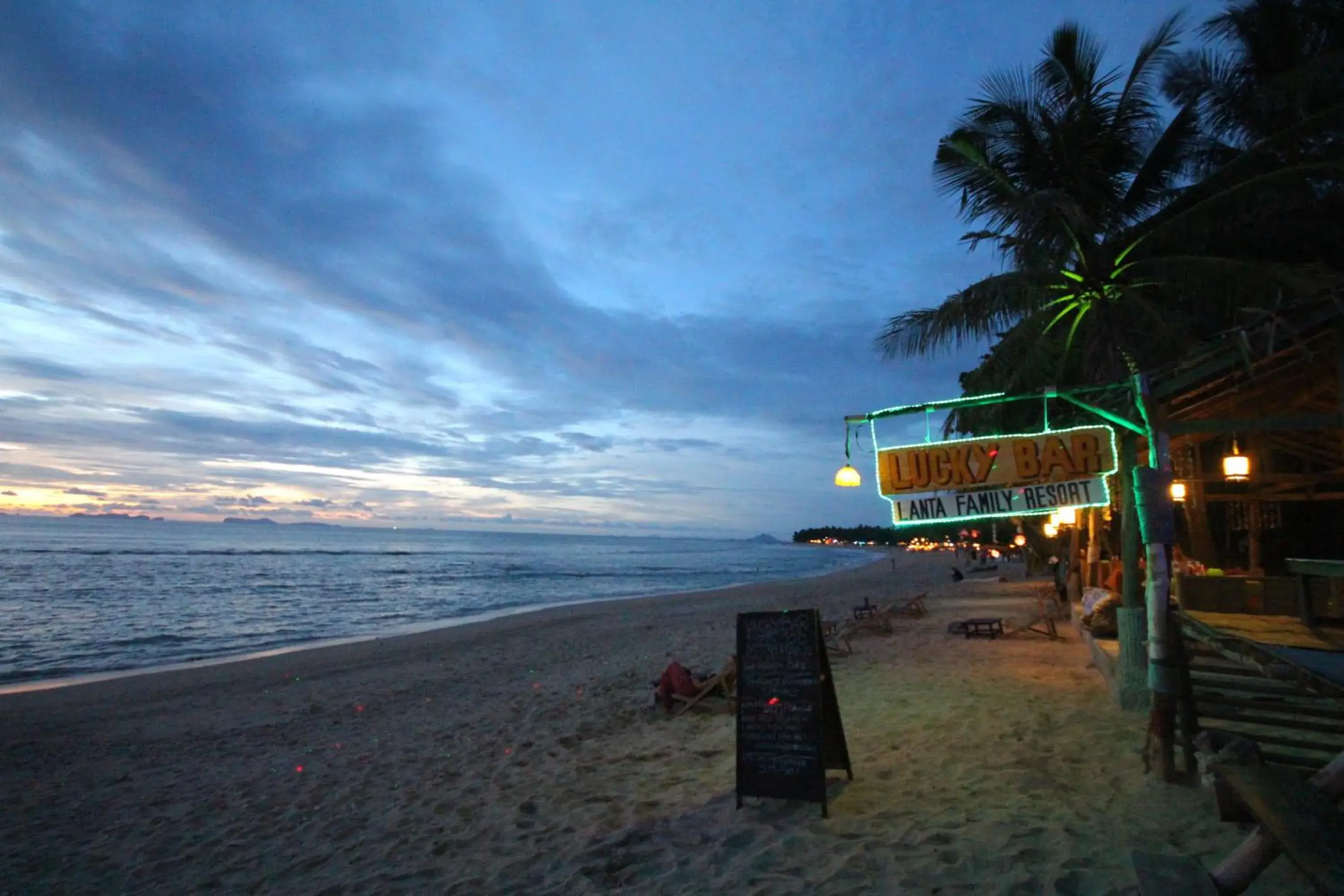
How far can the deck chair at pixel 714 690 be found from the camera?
9.01 metres

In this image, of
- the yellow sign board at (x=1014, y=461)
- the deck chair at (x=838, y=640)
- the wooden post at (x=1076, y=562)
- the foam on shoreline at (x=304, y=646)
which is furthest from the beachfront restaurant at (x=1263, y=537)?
the foam on shoreline at (x=304, y=646)

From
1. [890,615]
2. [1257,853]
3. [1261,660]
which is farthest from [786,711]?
[890,615]

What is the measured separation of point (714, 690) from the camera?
9.28 meters

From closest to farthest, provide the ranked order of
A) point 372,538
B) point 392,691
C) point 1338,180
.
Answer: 1. point 1338,180
2. point 392,691
3. point 372,538

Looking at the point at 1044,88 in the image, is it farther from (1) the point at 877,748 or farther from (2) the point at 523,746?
(2) the point at 523,746

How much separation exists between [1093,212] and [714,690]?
879 centimetres

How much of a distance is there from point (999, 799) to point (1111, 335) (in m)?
6.76

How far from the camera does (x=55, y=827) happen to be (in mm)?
6570

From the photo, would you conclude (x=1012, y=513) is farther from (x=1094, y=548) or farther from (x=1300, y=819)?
(x=1094, y=548)

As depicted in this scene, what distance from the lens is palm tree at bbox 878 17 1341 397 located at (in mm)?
9875

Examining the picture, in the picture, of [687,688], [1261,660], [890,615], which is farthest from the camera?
[890,615]

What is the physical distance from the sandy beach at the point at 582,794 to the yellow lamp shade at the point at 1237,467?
3179 millimetres

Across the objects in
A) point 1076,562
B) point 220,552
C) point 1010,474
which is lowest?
point 1076,562

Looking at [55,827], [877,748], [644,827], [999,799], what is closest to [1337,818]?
[999,799]
